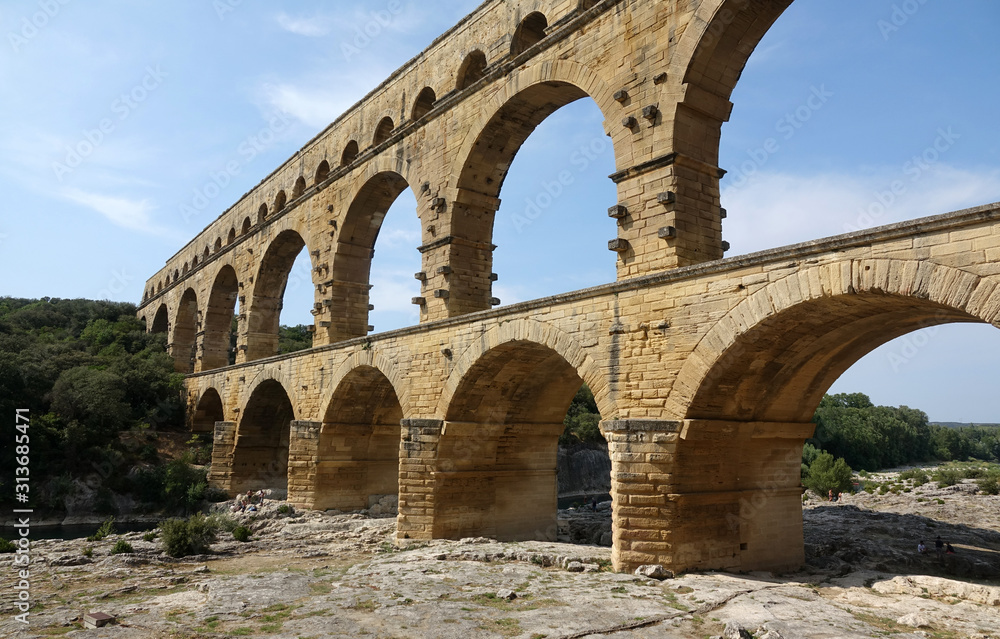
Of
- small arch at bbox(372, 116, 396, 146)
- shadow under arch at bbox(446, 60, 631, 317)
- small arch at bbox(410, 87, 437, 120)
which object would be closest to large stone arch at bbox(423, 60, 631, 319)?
shadow under arch at bbox(446, 60, 631, 317)

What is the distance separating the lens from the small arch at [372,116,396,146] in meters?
17.2

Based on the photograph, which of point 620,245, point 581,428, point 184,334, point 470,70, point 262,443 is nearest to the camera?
point 620,245

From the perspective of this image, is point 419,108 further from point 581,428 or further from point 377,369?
point 581,428

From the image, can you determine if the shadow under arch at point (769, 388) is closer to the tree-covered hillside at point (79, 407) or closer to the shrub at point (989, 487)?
the shrub at point (989, 487)

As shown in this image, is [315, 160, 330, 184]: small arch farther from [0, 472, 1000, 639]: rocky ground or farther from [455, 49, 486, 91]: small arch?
[0, 472, 1000, 639]: rocky ground

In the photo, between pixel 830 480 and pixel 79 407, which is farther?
pixel 830 480

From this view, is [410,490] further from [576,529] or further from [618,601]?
[618,601]

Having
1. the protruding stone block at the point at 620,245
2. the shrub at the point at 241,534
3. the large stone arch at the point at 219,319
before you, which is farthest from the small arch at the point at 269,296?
the protruding stone block at the point at 620,245

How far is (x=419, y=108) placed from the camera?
15.9m

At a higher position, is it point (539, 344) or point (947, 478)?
point (539, 344)

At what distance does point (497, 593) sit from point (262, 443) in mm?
15536

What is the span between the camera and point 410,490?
12.2 metres

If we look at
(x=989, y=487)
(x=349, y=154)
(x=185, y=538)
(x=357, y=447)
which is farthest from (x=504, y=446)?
(x=989, y=487)

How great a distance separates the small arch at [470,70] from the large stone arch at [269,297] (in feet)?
33.0
